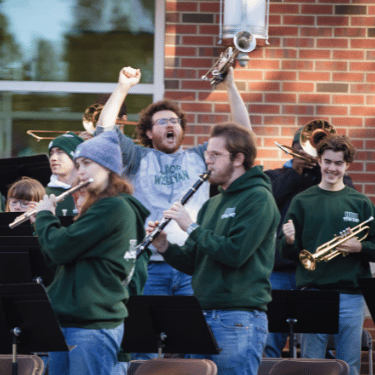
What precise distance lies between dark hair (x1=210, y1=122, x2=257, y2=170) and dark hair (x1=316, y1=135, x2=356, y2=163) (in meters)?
1.31

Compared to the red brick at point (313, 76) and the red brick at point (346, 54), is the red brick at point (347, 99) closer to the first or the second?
the red brick at point (313, 76)

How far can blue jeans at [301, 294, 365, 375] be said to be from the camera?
4820 mm

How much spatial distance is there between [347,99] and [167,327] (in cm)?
328

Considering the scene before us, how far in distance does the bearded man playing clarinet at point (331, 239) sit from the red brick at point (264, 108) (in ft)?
3.69

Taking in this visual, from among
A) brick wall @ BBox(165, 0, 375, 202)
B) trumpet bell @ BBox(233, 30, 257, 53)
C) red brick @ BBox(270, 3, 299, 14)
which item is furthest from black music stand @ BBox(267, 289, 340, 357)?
red brick @ BBox(270, 3, 299, 14)

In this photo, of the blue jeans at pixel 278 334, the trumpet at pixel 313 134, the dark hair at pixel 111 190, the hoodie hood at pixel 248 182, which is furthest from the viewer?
the trumpet at pixel 313 134

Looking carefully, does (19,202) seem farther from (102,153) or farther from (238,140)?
(238,140)

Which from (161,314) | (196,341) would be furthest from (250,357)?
(161,314)

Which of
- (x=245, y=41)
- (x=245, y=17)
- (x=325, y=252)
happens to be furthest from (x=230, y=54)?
(x=325, y=252)

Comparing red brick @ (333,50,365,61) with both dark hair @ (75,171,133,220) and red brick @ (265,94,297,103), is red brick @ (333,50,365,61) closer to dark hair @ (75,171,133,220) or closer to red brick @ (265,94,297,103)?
red brick @ (265,94,297,103)

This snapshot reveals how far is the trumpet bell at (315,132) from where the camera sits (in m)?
5.70

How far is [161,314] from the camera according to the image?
3801 mm

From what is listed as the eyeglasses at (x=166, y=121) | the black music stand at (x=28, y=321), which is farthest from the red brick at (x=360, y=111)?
the black music stand at (x=28, y=321)

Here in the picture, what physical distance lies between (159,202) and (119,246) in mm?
1430
